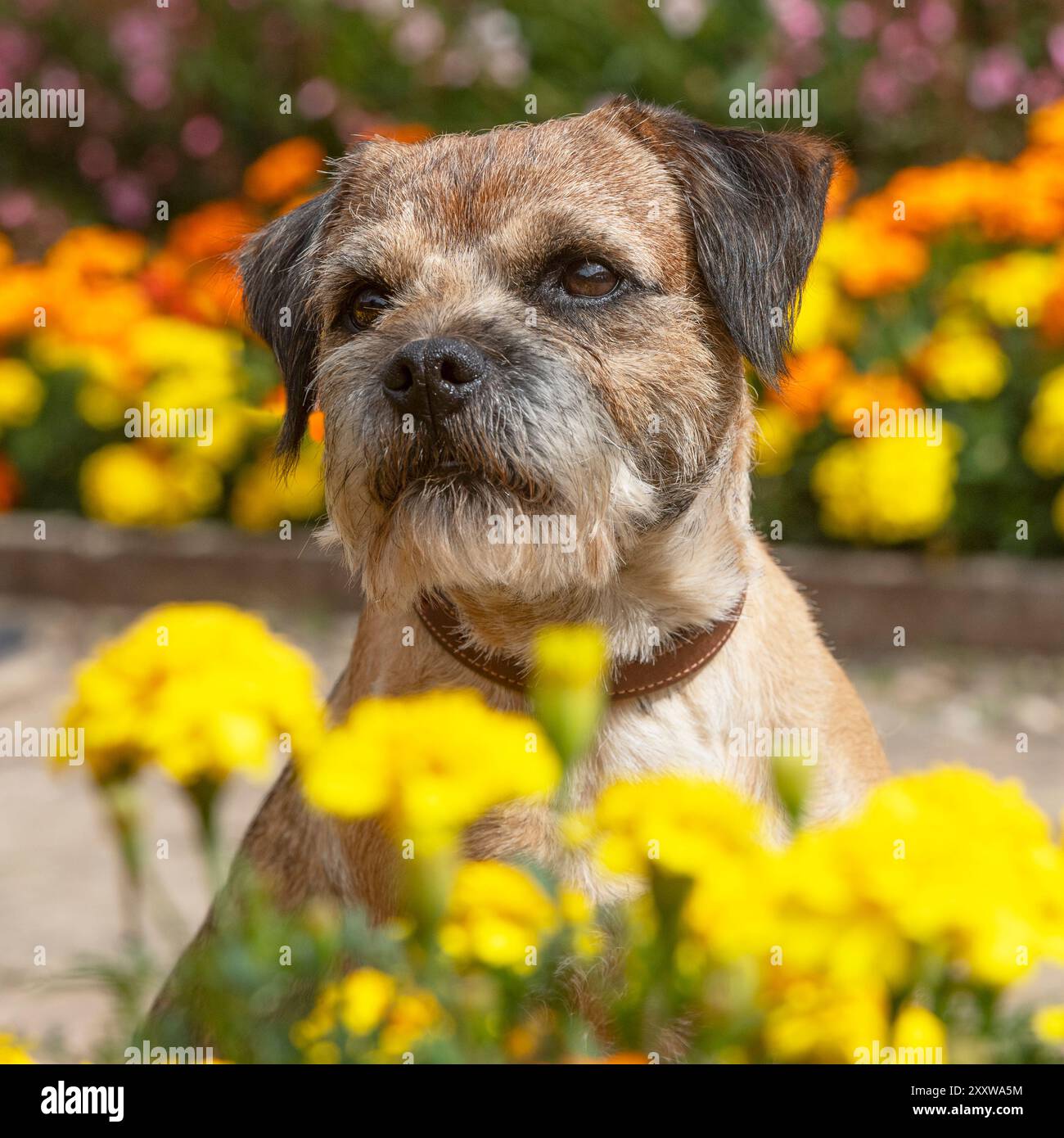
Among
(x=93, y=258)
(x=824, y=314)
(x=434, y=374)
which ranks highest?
(x=93, y=258)

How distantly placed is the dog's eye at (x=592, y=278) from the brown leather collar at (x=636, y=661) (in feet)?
1.91

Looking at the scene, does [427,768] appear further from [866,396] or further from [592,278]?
[866,396]

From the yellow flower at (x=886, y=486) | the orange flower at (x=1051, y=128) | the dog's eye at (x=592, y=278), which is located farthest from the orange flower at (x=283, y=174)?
the dog's eye at (x=592, y=278)

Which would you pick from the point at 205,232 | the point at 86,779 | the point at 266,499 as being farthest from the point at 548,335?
the point at 205,232

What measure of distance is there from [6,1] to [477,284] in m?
7.42

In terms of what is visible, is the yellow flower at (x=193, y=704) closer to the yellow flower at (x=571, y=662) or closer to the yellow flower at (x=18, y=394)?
the yellow flower at (x=571, y=662)

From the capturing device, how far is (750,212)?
246cm

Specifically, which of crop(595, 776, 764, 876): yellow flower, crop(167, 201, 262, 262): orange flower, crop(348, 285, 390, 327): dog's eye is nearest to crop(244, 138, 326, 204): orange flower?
crop(167, 201, 262, 262): orange flower

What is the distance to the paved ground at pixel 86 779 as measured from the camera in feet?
12.3

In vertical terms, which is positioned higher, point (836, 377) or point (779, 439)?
point (836, 377)

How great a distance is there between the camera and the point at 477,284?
2344 mm

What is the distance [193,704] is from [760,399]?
390cm

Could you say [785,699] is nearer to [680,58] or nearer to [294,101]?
[680,58]
